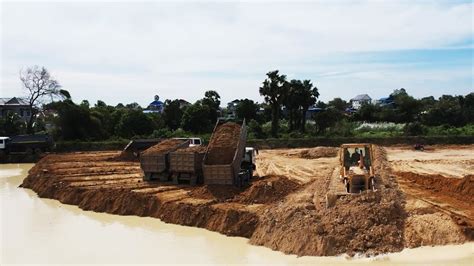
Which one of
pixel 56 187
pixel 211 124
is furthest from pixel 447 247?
pixel 211 124

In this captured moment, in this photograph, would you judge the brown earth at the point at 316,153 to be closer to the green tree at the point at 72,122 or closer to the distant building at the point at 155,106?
the green tree at the point at 72,122

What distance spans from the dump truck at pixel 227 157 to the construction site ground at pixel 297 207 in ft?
1.67

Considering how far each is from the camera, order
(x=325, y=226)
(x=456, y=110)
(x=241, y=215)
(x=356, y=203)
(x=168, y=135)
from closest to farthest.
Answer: (x=325, y=226), (x=356, y=203), (x=241, y=215), (x=168, y=135), (x=456, y=110)

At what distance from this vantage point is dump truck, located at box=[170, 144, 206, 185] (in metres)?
20.2

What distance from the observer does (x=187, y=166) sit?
66.7 feet

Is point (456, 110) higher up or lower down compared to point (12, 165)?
higher up

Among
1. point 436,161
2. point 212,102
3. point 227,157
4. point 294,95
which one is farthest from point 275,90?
point 227,157

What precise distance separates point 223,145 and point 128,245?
7654mm

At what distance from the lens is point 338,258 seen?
36.4 ft

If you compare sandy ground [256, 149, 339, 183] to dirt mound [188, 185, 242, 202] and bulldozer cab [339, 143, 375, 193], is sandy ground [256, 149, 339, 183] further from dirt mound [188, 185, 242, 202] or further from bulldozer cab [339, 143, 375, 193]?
dirt mound [188, 185, 242, 202]

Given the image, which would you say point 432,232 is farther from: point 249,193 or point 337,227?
point 249,193

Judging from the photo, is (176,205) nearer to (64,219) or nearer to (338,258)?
(64,219)

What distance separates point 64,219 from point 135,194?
2689mm

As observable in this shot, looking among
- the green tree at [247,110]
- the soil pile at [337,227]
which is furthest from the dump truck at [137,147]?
the green tree at [247,110]
